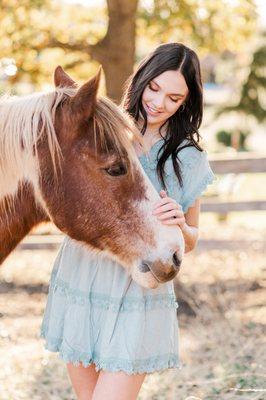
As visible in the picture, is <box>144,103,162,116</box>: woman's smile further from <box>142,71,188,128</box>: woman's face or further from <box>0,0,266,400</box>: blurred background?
<box>0,0,266,400</box>: blurred background

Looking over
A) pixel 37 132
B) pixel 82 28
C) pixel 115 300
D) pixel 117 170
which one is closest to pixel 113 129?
pixel 117 170

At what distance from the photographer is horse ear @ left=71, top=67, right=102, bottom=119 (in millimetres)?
2555

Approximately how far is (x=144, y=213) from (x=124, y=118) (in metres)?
0.35

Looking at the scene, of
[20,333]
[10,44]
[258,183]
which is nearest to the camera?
[20,333]

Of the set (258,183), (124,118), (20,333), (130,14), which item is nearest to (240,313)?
(20,333)

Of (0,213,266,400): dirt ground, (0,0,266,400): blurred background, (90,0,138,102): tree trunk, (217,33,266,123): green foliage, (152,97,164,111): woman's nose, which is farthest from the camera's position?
(217,33,266,123): green foliage

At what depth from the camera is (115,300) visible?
278 centimetres

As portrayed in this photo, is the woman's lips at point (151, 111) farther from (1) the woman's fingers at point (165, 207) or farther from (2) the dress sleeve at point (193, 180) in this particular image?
(1) the woman's fingers at point (165, 207)

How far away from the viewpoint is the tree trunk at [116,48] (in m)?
7.82

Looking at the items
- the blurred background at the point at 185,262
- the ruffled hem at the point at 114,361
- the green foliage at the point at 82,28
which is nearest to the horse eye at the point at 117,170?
the ruffled hem at the point at 114,361

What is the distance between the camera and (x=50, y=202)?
269cm

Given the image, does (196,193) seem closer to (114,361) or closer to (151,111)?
(151,111)

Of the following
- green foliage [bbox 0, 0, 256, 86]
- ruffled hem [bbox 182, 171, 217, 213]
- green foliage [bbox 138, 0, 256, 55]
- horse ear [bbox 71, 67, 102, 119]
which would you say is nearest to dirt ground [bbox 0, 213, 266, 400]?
ruffled hem [bbox 182, 171, 217, 213]

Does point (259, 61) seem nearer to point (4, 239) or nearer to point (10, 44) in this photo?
point (10, 44)
